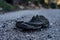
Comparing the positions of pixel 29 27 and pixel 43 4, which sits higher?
pixel 29 27

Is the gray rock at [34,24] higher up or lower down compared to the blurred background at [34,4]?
higher up

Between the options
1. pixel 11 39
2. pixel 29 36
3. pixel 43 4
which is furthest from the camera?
pixel 43 4

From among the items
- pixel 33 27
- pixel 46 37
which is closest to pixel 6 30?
pixel 33 27

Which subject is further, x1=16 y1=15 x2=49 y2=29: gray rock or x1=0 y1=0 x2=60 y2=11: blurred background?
x1=0 y1=0 x2=60 y2=11: blurred background

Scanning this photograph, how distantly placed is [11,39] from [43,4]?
2207cm

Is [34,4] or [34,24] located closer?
[34,24]

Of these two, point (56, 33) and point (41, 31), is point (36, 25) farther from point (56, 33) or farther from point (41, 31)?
point (56, 33)

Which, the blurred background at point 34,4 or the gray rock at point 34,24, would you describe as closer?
the gray rock at point 34,24

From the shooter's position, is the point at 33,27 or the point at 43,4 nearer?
the point at 33,27

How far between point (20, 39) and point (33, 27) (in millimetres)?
1010

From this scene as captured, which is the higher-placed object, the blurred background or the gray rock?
the gray rock

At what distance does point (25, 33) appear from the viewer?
21.1 feet

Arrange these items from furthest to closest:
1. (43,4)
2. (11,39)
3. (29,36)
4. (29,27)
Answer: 1. (43,4)
2. (29,27)
3. (29,36)
4. (11,39)

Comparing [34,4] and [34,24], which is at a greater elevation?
[34,24]
